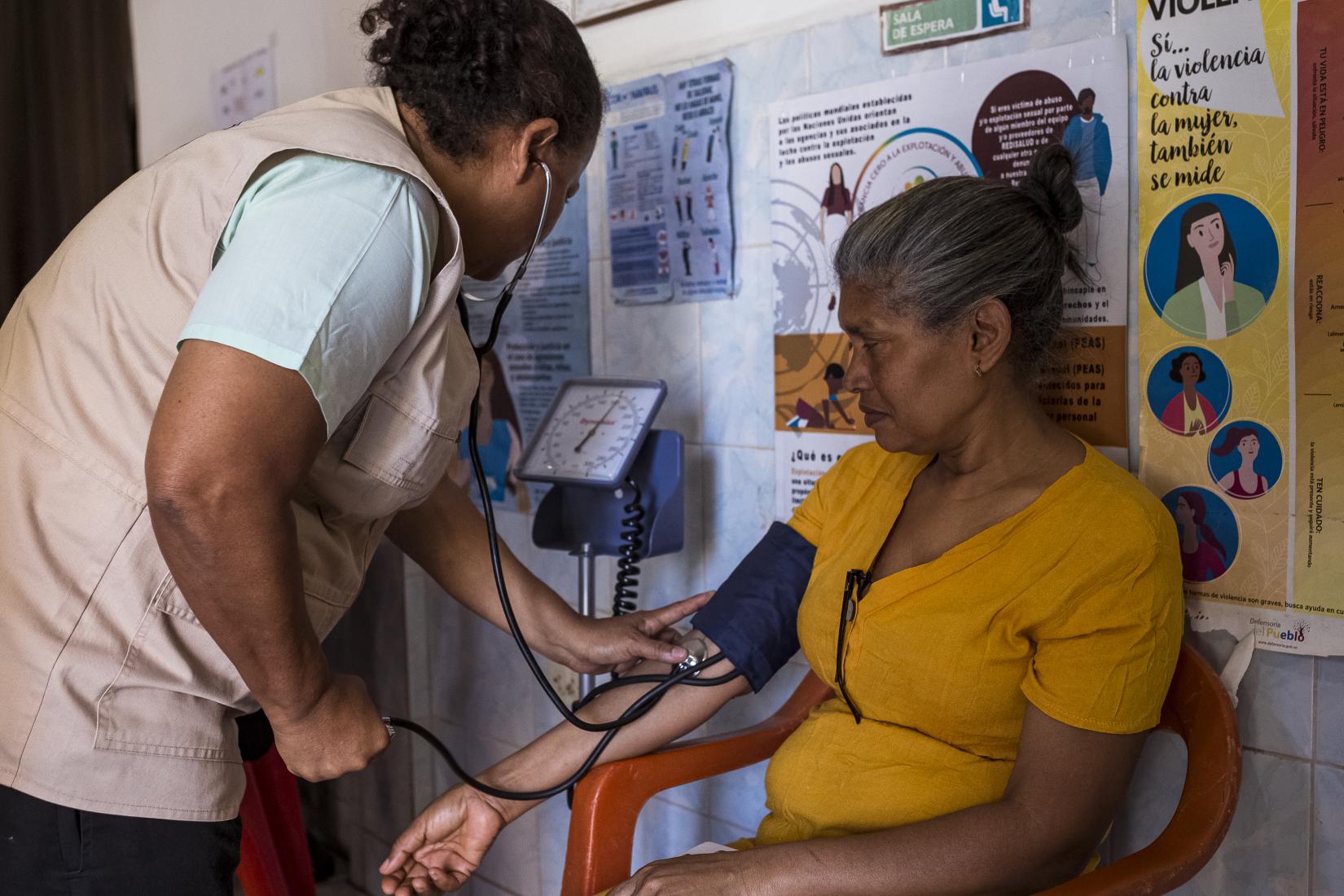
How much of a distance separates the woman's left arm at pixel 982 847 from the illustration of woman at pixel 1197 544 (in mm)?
284

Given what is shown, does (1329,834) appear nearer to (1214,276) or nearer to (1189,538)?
(1189,538)

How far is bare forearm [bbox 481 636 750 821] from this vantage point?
1386 mm

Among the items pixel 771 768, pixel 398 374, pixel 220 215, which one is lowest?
pixel 771 768

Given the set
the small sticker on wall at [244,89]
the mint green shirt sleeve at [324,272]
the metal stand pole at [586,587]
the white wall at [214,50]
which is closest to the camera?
the mint green shirt sleeve at [324,272]

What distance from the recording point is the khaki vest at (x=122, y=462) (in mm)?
1004

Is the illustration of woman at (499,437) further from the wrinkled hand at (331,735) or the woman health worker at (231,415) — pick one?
the wrinkled hand at (331,735)

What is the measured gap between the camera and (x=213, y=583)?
0.91m

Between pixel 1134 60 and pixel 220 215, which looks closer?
pixel 220 215

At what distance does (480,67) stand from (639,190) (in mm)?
840

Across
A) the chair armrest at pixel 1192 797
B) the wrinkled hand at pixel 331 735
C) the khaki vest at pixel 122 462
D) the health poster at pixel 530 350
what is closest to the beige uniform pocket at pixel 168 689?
the khaki vest at pixel 122 462

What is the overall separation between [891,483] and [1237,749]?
49 cm

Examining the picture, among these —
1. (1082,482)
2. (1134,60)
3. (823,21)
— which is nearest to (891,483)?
(1082,482)

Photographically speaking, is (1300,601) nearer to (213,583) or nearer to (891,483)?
(891,483)

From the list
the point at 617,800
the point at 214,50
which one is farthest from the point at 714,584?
the point at 214,50
